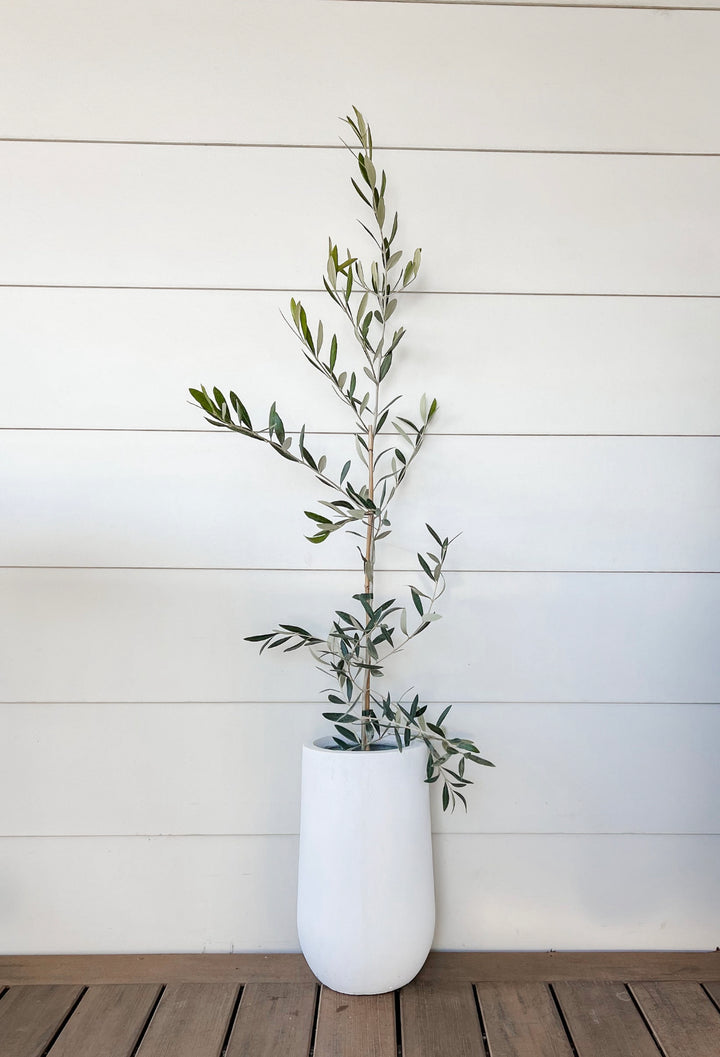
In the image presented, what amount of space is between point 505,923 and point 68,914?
0.73m

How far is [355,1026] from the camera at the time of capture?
1.21 meters

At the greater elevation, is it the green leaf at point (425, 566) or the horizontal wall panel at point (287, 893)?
the green leaf at point (425, 566)

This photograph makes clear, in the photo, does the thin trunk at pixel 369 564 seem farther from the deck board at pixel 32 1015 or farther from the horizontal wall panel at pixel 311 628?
the deck board at pixel 32 1015

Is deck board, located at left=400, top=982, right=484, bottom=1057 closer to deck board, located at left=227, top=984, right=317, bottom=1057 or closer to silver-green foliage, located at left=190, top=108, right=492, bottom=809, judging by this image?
deck board, located at left=227, top=984, right=317, bottom=1057

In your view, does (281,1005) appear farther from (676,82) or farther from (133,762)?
(676,82)

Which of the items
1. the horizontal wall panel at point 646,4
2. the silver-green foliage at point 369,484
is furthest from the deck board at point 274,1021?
the horizontal wall panel at point 646,4

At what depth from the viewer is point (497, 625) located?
1.41 metres

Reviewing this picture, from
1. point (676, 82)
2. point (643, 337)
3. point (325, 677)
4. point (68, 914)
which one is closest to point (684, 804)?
point (325, 677)

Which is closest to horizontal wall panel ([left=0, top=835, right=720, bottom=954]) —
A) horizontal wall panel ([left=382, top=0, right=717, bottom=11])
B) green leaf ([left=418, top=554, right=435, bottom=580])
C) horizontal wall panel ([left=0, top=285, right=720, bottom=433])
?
green leaf ([left=418, top=554, right=435, bottom=580])

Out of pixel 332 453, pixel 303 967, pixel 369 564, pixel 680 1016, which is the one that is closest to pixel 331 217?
pixel 332 453

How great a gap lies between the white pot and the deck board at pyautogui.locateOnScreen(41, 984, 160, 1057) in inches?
10.7

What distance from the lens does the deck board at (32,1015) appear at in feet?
3.86

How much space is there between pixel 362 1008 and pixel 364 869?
0.21 metres

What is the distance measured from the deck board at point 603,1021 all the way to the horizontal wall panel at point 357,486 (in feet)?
2.19
